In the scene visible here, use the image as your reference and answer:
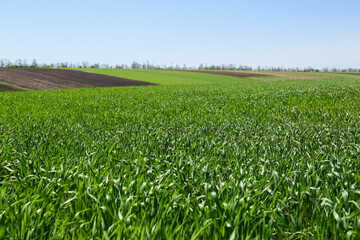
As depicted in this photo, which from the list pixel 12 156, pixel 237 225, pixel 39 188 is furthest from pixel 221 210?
pixel 12 156

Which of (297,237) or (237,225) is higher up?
(237,225)

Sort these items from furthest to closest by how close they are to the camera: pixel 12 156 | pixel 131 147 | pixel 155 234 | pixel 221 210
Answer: pixel 131 147 → pixel 12 156 → pixel 221 210 → pixel 155 234

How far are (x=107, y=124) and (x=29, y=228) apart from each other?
278 inches

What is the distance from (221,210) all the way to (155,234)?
78 cm

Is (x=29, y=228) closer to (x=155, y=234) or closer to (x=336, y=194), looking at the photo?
(x=155, y=234)

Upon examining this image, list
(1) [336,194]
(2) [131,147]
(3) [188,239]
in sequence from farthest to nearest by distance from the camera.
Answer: (2) [131,147], (1) [336,194], (3) [188,239]

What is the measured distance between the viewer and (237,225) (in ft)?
8.22

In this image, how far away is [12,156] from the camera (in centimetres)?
515

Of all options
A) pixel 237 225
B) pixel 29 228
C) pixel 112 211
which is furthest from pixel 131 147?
pixel 237 225

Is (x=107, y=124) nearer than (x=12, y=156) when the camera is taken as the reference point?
No

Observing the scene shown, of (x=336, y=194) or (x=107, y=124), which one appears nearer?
(x=336, y=194)

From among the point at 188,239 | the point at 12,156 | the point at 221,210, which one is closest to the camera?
the point at 188,239

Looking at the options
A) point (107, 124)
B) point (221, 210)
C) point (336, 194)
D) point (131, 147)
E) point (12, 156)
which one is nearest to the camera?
point (221, 210)

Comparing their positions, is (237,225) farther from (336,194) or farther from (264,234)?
(336,194)
